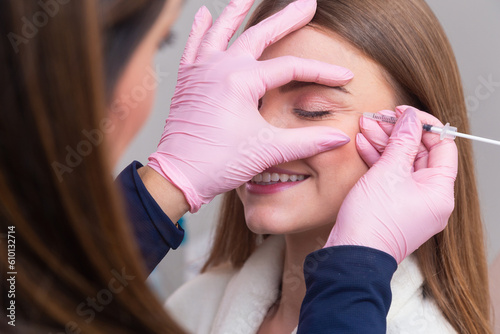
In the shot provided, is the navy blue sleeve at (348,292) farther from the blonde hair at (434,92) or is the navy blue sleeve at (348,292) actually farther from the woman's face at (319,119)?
the blonde hair at (434,92)

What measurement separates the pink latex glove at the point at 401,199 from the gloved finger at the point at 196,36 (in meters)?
0.53

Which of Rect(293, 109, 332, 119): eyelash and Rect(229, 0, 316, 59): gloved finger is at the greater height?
Rect(229, 0, 316, 59): gloved finger

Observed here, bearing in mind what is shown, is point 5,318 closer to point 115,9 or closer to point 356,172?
point 115,9

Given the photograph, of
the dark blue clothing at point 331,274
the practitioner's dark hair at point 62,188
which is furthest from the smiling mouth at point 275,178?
the practitioner's dark hair at point 62,188

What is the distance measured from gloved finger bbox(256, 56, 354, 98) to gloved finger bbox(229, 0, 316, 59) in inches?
2.9

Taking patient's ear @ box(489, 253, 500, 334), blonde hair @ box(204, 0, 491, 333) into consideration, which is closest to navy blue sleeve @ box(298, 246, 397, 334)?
blonde hair @ box(204, 0, 491, 333)

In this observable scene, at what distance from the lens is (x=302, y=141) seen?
1166 millimetres

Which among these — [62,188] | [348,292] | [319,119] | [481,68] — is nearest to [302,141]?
[319,119]

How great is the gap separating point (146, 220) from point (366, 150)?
20.5 inches

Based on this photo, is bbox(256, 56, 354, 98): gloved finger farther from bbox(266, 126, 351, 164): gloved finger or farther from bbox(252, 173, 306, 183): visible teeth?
bbox(252, 173, 306, 183): visible teeth

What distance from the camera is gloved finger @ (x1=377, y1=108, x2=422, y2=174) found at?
1146 mm

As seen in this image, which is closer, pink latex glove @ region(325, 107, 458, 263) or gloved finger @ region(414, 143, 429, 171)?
pink latex glove @ region(325, 107, 458, 263)

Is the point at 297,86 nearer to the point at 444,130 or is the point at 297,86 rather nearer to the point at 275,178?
the point at 275,178

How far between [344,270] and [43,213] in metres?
0.55
